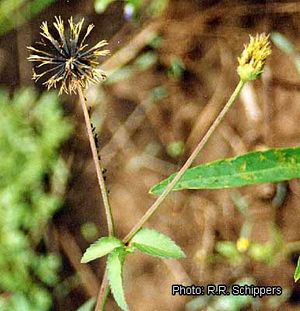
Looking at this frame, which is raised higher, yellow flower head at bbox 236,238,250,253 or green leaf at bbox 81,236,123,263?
green leaf at bbox 81,236,123,263

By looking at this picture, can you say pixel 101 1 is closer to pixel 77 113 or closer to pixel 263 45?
pixel 77 113

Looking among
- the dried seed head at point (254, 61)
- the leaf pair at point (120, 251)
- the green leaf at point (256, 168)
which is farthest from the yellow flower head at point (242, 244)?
the dried seed head at point (254, 61)

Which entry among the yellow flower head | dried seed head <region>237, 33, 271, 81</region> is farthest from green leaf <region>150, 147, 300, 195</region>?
the yellow flower head

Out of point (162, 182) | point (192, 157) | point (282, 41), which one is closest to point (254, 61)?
point (192, 157)

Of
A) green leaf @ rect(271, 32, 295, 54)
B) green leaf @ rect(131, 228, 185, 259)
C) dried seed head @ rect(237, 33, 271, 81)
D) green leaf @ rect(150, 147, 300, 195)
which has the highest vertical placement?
green leaf @ rect(271, 32, 295, 54)

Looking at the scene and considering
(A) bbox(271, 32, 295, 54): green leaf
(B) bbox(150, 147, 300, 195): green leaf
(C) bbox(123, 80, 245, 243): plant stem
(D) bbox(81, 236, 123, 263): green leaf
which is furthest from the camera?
(A) bbox(271, 32, 295, 54): green leaf

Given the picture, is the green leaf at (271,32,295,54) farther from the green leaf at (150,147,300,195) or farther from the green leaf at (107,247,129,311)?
the green leaf at (107,247,129,311)

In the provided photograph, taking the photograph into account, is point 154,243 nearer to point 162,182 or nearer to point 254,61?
point 162,182

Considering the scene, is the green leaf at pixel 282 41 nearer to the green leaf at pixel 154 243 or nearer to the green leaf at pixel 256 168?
the green leaf at pixel 256 168
